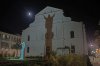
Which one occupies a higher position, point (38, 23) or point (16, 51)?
point (38, 23)

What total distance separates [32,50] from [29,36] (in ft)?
12.4

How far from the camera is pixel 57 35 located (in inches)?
1565

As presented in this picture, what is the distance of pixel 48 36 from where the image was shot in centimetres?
1989

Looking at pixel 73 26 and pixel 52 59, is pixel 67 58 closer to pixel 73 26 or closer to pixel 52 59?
pixel 52 59

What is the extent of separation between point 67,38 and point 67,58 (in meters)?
21.2

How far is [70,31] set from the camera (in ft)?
126

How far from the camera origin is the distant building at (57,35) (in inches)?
1452

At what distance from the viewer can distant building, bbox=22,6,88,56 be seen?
3688cm

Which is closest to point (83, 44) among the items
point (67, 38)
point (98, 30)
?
point (67, 38)

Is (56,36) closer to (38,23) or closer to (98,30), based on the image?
(38,23)

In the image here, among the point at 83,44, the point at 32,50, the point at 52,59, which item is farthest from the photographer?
the point at 32,50

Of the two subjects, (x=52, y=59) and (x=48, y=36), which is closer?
(x=52, y=59)

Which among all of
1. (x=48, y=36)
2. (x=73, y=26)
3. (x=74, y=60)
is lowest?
(x=74, y=60)

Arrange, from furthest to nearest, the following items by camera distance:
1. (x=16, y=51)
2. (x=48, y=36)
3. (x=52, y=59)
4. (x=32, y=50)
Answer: (x=16, y=51) < (x=32, y=50) < (x=48, y=36) < (x=52, y=59)
